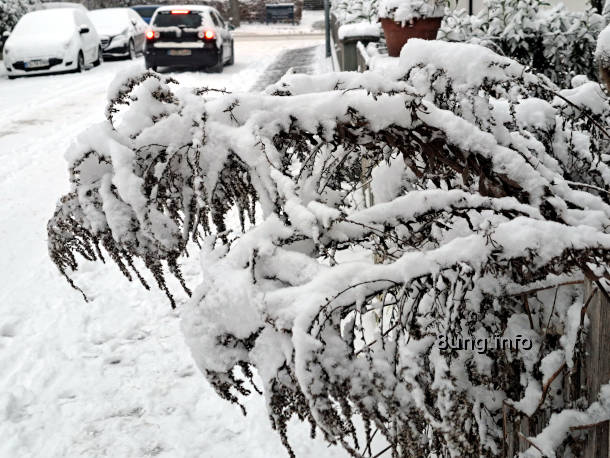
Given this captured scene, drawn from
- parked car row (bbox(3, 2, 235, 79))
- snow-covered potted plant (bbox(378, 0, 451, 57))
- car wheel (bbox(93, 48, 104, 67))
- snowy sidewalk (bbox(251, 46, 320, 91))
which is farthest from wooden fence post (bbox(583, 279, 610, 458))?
car wheel (bbox(93, 48, 104, 67))

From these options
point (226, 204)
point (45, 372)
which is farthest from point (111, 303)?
point (226, 204)

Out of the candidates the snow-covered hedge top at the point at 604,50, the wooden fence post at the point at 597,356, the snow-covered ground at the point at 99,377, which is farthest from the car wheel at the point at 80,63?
the wooden fence post at the point at 597,356

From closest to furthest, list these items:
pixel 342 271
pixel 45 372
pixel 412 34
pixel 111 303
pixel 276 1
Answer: pixel 342 271
pixel 45 372
pixel 111 303
pixel 412 34
pixel 276 1

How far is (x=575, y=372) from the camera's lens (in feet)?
6.38

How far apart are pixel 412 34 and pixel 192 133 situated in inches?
199

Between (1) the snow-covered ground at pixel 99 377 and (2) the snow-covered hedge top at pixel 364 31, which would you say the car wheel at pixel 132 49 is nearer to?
(2) the snow-covered hedge top at pixel 364 31

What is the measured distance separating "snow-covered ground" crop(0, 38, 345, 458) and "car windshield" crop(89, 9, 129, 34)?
53.3 feet

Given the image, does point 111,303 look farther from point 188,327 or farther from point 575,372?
point 575,372

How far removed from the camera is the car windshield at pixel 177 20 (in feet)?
55.5

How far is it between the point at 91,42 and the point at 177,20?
3.61m

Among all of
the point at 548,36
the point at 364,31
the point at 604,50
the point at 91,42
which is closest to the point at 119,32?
the point at 91,42

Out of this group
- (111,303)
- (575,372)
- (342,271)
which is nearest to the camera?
(342,271)

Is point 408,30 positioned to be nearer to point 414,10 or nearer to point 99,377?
point 414,10

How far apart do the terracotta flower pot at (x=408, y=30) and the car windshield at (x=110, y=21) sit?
55.4ft
